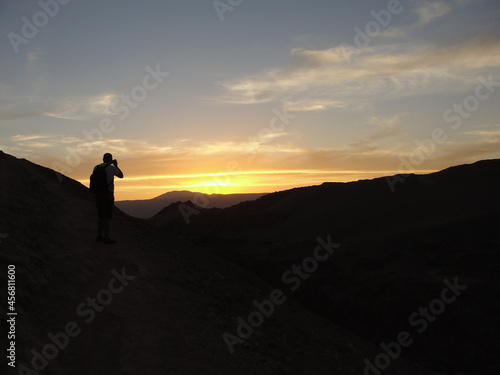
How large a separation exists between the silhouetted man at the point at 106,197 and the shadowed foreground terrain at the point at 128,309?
358 millimetres

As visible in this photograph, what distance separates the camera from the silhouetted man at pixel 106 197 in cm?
974

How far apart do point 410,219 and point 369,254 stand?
8385 mm

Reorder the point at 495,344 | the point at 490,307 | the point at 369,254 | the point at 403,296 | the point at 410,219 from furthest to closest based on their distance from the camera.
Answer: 1. the point at 410,219
2. the point at 369,254
3. the point at 403,296
4. the point at 490,307
5. the point at 495,344

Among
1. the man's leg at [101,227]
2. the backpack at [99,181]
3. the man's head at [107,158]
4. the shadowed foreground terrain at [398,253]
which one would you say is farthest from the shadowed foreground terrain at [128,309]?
the shadowed foreground terrain at [398,253]

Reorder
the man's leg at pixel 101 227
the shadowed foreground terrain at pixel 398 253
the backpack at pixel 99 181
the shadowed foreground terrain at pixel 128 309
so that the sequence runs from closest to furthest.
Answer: the shadowed foreground terrain at pixel 128 309
the backpack at pixel 99 181
the man's leg at pixel 101 227
the shadowed foreground terrain at pixel 398 253

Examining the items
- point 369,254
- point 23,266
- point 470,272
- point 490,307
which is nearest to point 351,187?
point 369,254

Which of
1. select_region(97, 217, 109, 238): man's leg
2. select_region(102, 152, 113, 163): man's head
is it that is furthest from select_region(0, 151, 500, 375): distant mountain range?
select_region(102, 152, 113, 163): man's head

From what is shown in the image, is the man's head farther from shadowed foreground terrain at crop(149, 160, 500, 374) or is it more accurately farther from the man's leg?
shadowed foreground terrain at crop(149, 160, 500, 374)

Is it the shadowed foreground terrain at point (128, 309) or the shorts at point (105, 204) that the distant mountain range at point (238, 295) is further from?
the shorts at point (105, 204)

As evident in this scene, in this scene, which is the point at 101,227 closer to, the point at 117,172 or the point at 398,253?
the point at 117,172

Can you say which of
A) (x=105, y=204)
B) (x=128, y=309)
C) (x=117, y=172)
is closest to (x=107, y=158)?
(x=117, y=172)

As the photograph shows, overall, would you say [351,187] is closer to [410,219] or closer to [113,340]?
[410,219]

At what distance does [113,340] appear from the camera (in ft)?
21.7

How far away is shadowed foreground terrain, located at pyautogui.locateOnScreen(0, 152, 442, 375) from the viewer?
6.34 metres
